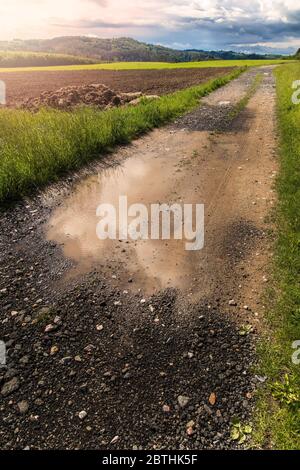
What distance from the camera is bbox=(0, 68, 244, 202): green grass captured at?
8625 millimetres

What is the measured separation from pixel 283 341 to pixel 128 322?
2.17 m

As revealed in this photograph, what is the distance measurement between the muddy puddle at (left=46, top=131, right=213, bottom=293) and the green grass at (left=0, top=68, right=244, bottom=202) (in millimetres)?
1135

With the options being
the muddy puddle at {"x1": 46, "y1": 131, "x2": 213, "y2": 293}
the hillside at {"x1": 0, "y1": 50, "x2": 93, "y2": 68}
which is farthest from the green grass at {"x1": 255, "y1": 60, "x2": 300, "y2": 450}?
the hillside at {"x1": 0, "y1": 50, "x2": 93, "y2": 68}

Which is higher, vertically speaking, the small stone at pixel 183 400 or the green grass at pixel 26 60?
the green grass at pixel 26 60

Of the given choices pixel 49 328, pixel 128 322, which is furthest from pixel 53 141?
pixel 128 322

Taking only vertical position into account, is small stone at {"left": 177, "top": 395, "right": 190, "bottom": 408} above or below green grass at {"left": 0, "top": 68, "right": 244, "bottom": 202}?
below

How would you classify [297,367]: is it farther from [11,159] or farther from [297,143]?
[297,143]

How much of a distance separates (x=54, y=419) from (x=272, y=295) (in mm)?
3542

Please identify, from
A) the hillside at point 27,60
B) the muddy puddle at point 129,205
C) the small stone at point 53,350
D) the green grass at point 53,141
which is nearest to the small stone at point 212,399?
the muddy puddle at point 129,205

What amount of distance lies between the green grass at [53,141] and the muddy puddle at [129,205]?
3.72 ft

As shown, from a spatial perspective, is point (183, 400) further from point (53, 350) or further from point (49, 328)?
point (49, 328)

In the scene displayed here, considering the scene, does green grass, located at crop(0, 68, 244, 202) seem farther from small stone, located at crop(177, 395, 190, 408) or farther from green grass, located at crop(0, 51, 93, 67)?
green grass, located at crop(0, 51, 93, 67)

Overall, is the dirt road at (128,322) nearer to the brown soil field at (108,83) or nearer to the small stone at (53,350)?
the small stone at (53,350)

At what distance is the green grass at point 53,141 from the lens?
28.3 feet
